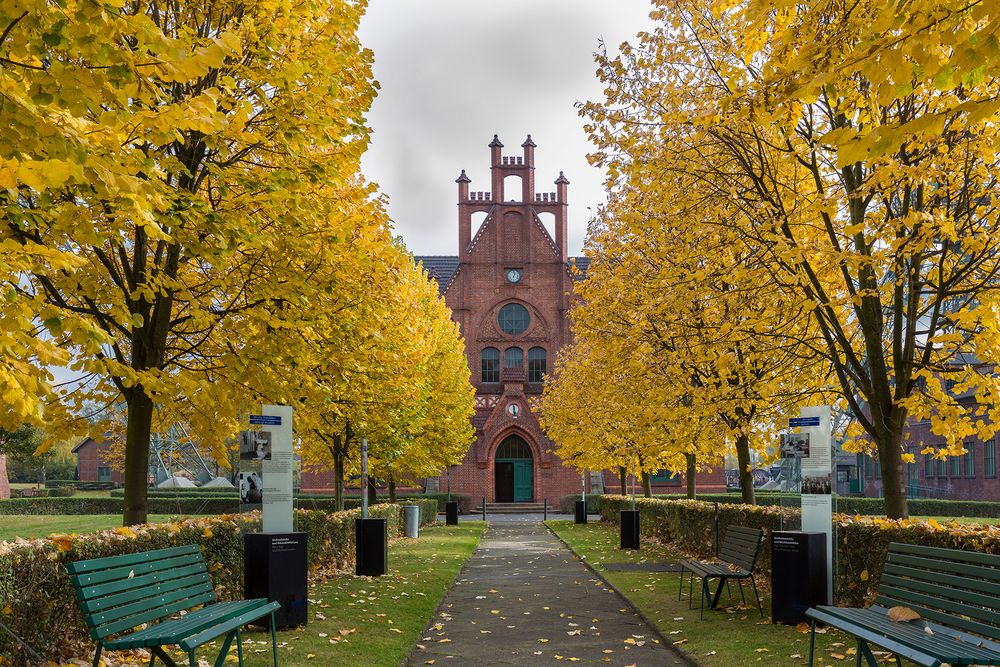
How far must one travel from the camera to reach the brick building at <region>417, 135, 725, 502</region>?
48.8 metres

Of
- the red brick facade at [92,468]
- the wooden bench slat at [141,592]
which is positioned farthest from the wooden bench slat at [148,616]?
the red brick facade at [92,468]

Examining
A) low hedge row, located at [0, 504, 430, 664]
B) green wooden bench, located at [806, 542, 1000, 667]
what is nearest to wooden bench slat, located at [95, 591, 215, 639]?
low hedge row, located at [0, 504, 430, 664]

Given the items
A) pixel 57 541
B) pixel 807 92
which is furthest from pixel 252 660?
pixel 807 92

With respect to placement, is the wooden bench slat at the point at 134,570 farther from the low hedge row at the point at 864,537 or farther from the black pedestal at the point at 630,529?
the black pedestal at the point at 630,529

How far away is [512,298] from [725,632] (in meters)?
41.0

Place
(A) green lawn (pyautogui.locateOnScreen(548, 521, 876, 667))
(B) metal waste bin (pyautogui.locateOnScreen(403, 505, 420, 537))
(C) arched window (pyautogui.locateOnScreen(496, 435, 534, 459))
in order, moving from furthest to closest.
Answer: (C) arched window (pyautogui.locateOnScreen(496, 435, 534, 459))
(B) metal waste bin (pyautogui.locateOnScreen(403, 505, 420, 537))
(A) green lawn (pyautogui.locateOnScreen(548, 521, 876, 667))

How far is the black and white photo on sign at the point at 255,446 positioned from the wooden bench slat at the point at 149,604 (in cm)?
239

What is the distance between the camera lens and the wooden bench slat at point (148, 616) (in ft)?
19.6

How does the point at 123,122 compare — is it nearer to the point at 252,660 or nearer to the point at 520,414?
the point at 252,660

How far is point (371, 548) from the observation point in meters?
14.9

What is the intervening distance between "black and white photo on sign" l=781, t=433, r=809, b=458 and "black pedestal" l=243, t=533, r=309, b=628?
5.58 metres

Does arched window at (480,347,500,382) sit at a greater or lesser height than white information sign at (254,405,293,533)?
greater

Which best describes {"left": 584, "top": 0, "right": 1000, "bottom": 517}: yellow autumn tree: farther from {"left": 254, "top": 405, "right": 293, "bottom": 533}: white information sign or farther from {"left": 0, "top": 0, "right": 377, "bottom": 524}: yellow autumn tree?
{"left": 254, "top": 405, "right": 293, "bottom": 533}: white information sign

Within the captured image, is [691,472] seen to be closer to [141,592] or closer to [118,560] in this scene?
[141,592]
